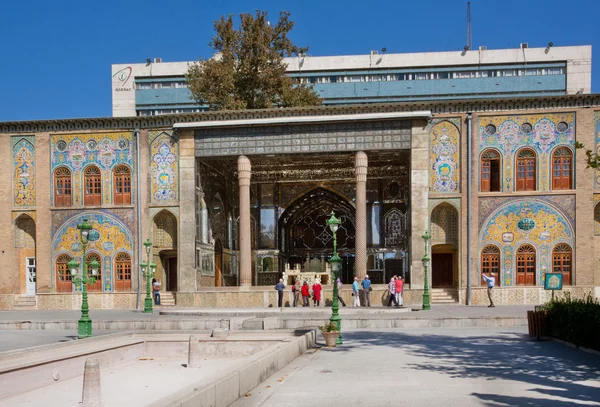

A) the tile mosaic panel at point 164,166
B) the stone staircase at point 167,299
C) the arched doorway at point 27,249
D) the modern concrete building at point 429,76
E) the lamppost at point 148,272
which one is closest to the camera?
the lamppost at point 148,272

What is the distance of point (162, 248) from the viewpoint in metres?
32.1

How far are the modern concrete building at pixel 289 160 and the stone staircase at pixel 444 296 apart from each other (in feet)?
0.27

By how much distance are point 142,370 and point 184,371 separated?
3.22 ft

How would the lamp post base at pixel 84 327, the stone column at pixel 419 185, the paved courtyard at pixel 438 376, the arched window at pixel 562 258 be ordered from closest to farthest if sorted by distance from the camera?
the paved courtyard at pixel 438 376 < the lamp post base at pixel 84 327 < the arched window at pixel 562 258 < the stone column at pixel 419 185

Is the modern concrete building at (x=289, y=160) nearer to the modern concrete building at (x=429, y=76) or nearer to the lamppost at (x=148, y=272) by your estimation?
the lamppost at (x=148, y=272)

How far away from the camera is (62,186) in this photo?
3238 cm

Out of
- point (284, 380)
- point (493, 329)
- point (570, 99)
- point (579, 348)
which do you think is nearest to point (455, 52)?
point (570, 99)

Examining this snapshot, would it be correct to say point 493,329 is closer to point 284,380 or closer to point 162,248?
point 284,380

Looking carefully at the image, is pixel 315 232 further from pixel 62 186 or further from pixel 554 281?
pixel 554 281

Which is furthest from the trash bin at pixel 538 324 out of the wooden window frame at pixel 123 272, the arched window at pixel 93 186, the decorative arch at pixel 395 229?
the arched window at pixel 93 186

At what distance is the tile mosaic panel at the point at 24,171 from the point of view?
32344 millimetres

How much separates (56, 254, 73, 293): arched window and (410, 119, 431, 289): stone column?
14.8 meters

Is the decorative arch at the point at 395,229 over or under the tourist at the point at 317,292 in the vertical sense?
over

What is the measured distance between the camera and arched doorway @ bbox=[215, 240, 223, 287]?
114ft
